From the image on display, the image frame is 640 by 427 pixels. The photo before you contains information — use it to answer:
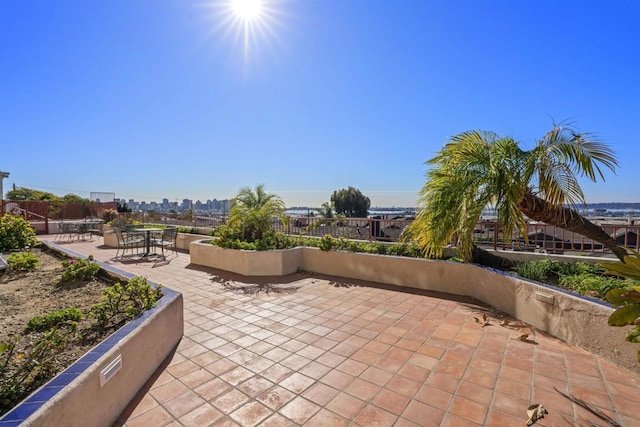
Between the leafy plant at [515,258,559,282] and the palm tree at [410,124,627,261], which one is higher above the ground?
the palm tree at [410,124,627,261]

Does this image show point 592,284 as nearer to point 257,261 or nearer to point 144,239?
point 257,261

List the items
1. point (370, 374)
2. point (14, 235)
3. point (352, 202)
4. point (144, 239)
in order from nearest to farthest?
1. point (370, 374)
2. point (14, 235)
3. point (144, 239)
4. point (352, 202)

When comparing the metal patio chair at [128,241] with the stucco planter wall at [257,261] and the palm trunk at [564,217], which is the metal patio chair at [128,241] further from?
the palm trunk at [564,217]

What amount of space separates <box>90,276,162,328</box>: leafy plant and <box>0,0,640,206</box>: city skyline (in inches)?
163

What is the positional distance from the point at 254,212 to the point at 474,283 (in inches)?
193

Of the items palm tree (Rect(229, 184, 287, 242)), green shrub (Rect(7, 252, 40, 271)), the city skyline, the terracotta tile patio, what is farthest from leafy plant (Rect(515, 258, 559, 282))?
green shrub (Rect(7, 252, 40, 271))

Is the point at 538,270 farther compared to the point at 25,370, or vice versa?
the point at 538,270

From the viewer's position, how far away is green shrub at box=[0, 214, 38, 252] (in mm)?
6613

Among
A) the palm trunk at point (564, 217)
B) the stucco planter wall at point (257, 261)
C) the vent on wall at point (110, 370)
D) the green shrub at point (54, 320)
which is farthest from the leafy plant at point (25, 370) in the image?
the palm trunk at point (564, 217)

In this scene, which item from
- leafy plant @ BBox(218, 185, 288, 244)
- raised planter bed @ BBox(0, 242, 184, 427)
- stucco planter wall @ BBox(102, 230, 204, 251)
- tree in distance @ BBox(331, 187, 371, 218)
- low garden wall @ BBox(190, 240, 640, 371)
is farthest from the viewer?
tree in distance @ BBox(331, 187, 371, 218)

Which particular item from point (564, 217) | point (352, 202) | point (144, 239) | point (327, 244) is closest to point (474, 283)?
point (564, 217)

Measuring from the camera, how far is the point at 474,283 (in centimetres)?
488

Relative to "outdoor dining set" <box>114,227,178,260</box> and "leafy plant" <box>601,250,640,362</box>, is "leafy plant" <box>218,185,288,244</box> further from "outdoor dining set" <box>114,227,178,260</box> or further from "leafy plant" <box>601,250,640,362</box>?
"leafy plant" <box>601,250,640,362</box>

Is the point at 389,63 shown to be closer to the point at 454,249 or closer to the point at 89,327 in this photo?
the point at 454,249
